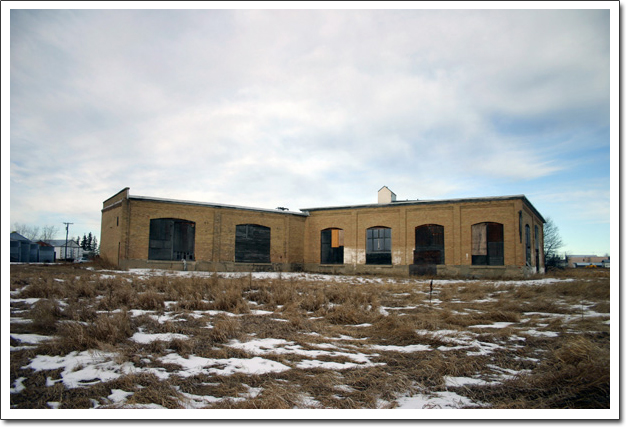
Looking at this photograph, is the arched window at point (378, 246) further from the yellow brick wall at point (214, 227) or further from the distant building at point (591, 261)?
the distant building at point (591, 261)

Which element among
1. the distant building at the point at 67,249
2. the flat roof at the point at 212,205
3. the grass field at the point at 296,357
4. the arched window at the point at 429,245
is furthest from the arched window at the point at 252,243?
the distant building at the point at 67,249

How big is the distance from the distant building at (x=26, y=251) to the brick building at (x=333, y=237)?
1794 cm

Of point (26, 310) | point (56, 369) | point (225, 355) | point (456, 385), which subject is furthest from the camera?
point (26, 310)

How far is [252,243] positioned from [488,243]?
16.9 meters

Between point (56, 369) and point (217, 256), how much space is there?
75.4 feet

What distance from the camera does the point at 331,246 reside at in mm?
30250

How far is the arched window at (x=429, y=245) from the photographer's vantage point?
26.3 metres

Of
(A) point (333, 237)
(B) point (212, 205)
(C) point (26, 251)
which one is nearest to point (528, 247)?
(A) point (333, 237)

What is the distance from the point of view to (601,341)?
5574mm

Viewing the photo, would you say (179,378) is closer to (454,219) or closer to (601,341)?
(601,341)
